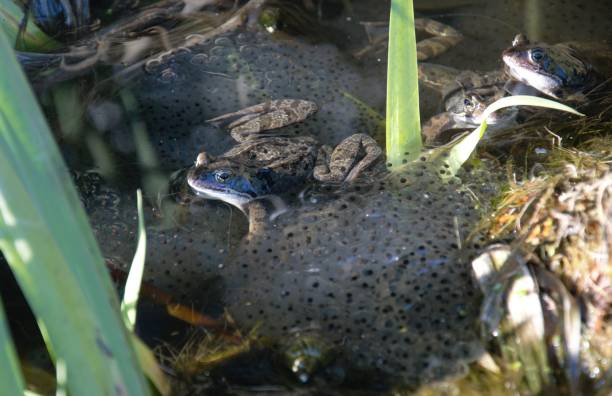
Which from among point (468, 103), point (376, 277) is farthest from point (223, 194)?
point (468, 103)

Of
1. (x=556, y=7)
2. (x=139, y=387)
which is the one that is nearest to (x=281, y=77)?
(x=556, y=7)

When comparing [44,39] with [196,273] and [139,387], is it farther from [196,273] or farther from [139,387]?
[139,387]

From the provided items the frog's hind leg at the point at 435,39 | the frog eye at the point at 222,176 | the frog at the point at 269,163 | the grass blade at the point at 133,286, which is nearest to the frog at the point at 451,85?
the frog's hind leg at the point at 435,39

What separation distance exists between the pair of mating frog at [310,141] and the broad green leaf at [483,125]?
37 centimetres

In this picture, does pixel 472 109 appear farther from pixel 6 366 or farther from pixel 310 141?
pixel 6 366

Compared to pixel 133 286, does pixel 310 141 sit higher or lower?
lower

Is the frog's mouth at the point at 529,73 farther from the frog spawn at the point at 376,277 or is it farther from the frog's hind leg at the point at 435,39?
the frog spawn at the point at 376,277

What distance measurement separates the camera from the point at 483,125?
223cm

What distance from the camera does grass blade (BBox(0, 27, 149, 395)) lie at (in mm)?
1264

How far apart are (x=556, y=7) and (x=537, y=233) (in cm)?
218

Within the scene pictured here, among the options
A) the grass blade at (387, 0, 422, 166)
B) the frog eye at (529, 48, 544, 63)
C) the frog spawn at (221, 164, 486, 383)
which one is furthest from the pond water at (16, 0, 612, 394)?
the frog eye at (529, 48, 544, 63)

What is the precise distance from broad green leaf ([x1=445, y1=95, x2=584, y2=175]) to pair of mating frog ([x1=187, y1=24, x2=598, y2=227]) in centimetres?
37

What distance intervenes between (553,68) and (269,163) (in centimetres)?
153

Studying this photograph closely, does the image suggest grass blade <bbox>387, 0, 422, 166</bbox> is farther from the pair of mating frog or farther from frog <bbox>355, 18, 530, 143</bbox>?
frog <bbox>355, 18, 530, 143</bbox>
